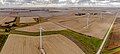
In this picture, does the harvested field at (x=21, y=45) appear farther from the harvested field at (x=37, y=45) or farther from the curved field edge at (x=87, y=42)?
the curved field edge at (x=87, y=42)

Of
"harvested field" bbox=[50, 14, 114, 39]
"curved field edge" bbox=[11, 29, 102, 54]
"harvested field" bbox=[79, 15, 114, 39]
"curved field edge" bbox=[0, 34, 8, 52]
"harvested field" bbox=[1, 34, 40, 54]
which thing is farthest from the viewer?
"harvested field" bbox=[50, 14, 114, 39]

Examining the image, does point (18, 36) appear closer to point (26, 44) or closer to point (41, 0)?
point (26, 44)

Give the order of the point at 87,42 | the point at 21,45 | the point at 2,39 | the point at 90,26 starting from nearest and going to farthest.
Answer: the point at 21,45, the point at 87,42, the point at 2,39, the point at 90,26

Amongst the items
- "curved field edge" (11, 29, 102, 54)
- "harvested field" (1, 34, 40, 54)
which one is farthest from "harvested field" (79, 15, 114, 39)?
"harvested field" (1, 34, 40, 54)

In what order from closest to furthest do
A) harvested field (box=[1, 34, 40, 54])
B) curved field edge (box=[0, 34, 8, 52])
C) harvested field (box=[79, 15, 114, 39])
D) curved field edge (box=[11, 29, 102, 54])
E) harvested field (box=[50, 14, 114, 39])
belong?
Answer: harvested field (box=[1, 34, 40, 54]) < curved field edge (box=[11, 29, 102, 54]) < curved field edge (box=[0, 34, 8, 52]) < harvested field (box=[79, 15, 114, 39]) < harvested field (box=[50, 14, 114, 39])

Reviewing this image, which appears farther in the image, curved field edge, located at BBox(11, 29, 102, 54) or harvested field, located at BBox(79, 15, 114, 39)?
harvested field, located at BBox(79, 15, 114, 39)

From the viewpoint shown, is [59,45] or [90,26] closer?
[59,45]

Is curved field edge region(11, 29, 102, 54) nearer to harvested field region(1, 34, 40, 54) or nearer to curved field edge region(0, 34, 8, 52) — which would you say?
harvested field region(1, 34, 40, 54)

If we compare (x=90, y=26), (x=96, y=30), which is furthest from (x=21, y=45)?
(x=90, y=26)

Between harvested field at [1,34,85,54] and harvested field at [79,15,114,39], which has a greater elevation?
harvested field at [1,34,85,54]

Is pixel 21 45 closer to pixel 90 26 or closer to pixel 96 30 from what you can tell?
pixel 96 30
